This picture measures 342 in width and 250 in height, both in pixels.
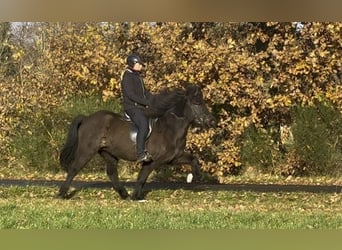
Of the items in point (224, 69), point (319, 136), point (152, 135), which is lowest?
point (319, 136)

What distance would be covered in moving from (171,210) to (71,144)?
351 centimetres

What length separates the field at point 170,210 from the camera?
8.04 meters

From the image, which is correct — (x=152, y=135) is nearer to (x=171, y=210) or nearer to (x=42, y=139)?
(x=171, y=210)

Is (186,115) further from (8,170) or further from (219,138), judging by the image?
(8,170)

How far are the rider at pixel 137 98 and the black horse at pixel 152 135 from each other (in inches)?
8.3

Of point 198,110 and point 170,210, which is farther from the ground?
point 198,110

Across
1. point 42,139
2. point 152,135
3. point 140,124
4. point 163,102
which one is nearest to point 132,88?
point 140,124

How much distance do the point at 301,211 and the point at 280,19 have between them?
22.4 feet

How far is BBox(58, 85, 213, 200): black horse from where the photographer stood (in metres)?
12.8

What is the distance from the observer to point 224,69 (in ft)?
59.8

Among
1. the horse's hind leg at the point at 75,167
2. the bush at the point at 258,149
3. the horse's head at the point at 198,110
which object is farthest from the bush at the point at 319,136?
the horse's hind leg at the point at 75,167

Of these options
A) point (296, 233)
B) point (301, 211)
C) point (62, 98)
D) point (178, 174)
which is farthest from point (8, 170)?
point (296, 233)

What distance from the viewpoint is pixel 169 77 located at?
18359mm

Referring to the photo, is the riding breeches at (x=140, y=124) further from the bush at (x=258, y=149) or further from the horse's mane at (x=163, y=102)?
the bush at (x=258, y=149)
